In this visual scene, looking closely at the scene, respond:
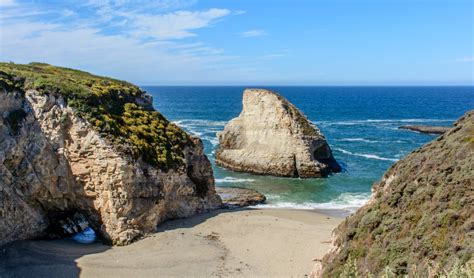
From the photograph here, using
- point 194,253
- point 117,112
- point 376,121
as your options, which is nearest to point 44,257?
point 194,253

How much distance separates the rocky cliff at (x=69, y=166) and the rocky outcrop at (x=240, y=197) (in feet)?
24.1

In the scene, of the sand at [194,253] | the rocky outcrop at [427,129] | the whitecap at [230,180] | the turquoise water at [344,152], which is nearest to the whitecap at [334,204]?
the turquoise water at [344,152]

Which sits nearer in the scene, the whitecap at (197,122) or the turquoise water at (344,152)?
the turquoise water at (344,152)

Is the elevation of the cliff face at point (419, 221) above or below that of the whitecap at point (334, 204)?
above

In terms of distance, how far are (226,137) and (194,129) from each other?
85.4 ft

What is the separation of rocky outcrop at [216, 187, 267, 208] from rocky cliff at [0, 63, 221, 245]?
735 cm

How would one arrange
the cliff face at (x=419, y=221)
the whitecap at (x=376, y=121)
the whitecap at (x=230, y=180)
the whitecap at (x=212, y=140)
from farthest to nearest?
the whitecap at (x=376, y=121) → the whitecap at (x=212, y=140) → the whitecap at (x=230, y=180) → the cliff face at (x=419, y=221)

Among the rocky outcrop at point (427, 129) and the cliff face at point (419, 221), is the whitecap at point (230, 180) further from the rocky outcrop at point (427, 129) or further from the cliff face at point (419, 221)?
the rocky outcrop at point (427, 129)

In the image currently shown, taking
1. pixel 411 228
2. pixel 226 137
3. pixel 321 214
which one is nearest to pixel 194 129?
pixel 226 137

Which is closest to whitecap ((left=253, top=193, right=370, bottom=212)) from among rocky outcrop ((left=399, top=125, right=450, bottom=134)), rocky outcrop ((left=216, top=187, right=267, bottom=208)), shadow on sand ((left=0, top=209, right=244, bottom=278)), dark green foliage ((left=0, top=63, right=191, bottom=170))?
rocky outcrop ((left=216, top=187, right=267, bottom=208))

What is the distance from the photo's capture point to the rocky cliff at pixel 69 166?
2462 centimetres

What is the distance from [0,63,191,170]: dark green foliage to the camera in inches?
1045

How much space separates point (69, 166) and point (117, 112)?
533 centimetres

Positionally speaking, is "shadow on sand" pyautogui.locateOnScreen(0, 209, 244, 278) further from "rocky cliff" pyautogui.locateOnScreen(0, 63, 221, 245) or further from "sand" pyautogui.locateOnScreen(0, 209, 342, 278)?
"rocky cliff" pyautogui.locateOnScreen(0, 63, 221, 245)
